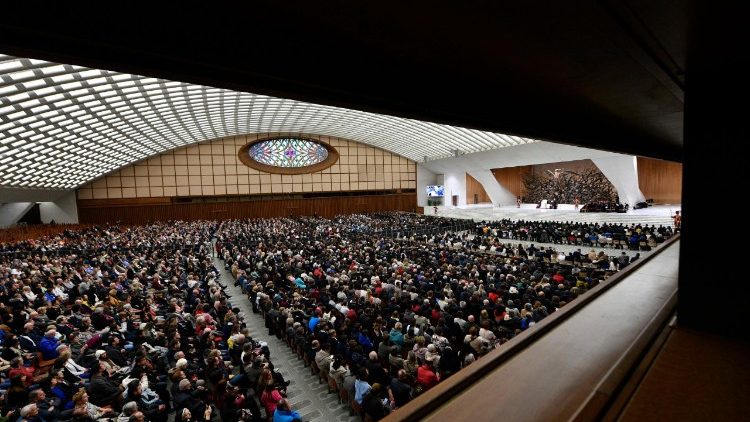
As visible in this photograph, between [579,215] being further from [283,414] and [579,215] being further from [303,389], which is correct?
[283,414]

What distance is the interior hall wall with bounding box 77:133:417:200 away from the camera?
1420 inches

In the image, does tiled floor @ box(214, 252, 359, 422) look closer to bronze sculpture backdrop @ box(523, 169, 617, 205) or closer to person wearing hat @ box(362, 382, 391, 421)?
person wearing hat @ box(362, 382, 391, 421)

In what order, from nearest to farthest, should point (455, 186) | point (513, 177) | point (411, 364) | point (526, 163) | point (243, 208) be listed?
1. point (411, 364)
2. point (526, 163)
3. point (243, 208)
4. point (513, 177)
5. point (455, 186)

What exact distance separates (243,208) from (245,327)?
113ft

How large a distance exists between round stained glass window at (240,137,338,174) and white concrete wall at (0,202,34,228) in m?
19.9

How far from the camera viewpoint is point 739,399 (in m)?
1.63

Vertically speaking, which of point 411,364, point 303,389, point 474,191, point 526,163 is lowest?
point 303,389

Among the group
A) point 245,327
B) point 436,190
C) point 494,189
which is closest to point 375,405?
point 245,327

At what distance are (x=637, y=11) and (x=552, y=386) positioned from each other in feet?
5.74

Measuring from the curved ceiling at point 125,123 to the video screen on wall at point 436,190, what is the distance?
4.56m

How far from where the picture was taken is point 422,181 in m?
47.4

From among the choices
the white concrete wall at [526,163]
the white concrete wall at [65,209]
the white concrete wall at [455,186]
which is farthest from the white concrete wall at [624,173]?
the white concrete wall at [65,209]

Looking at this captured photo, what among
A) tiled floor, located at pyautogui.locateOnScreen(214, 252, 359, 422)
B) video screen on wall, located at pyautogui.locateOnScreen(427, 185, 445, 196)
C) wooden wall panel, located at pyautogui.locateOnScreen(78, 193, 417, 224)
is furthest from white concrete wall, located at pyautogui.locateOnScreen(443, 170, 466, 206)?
tiled floor, located at pyautogui.locateOnScreen(214, 252, 359, 422)

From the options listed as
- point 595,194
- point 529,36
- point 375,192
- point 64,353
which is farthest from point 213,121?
point 595,194
